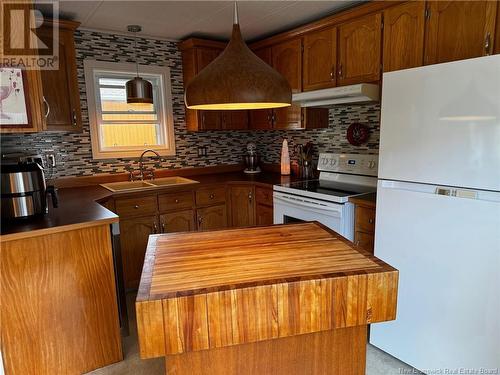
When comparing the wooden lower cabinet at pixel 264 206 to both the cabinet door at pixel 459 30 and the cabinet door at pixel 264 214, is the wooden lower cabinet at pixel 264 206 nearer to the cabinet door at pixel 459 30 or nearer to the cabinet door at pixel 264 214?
the cabinet door at pixel 264 214

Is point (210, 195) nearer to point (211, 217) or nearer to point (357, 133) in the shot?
point (211, 217)

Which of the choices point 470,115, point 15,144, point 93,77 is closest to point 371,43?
point 470,115

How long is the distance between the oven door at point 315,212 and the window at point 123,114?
144cm

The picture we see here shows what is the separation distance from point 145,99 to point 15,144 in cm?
116

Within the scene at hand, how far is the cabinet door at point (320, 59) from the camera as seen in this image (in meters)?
2.75

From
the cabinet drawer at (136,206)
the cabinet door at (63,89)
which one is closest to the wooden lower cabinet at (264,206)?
the cabinet drawer at (136,206)

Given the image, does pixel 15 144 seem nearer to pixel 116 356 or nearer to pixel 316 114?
pixel 116 356

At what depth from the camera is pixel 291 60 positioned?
10.3 ft

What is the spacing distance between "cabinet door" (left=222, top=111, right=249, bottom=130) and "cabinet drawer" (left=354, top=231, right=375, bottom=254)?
6.19 feet

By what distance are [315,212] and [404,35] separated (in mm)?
1383

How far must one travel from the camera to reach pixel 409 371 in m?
1.96

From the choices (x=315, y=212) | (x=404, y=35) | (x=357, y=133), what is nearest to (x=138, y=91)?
(x=315, y=212)

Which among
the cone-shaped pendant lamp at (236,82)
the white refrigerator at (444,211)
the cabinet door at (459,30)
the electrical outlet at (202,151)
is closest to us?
the cone-shaped pendant lamp at (236,82)

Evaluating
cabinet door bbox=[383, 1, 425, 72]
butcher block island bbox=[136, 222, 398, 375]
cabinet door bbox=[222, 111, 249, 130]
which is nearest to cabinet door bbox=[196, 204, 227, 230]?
cabinet door bbox=[222, 111, 249, 130]
